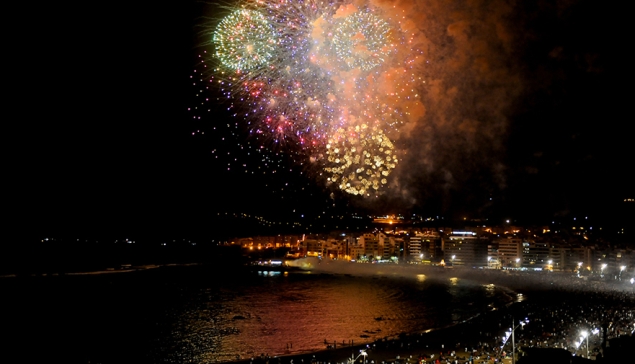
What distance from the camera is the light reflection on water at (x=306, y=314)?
16802 mm

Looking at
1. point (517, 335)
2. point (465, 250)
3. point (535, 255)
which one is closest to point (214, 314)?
point (517, 335)

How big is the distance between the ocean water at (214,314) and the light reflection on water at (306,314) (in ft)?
0.12

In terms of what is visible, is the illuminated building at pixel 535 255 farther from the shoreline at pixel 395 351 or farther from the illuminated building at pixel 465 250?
the shoreline at pixel 395 351

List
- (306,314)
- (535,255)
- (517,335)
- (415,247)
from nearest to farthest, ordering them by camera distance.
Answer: (517,335)
(306,314)
(535,255)
(415,247)

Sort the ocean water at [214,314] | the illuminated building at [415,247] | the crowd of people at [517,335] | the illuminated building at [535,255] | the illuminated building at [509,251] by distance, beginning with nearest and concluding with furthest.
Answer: the crowd of people at [517,335] < the ocean water at [214,314] < the illuminated building at [535,255] < the illuminated building at [509,251] < the illuminated building at [415,247]

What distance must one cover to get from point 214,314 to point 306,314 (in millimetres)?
3863

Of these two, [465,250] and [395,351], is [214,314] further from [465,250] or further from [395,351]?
[465,250]

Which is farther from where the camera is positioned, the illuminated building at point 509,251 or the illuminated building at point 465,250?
the illuminated building at point 465,250

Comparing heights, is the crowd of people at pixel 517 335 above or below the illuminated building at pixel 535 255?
below

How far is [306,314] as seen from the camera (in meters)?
23.0

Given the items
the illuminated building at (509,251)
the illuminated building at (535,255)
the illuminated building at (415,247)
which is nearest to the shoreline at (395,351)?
the illuminated building at (535,255)

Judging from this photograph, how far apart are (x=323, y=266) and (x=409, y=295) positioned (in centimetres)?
2353

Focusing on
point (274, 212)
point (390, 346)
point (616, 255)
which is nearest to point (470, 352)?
point (390, 346)

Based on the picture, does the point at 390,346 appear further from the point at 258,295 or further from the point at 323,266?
the point at 323,266
